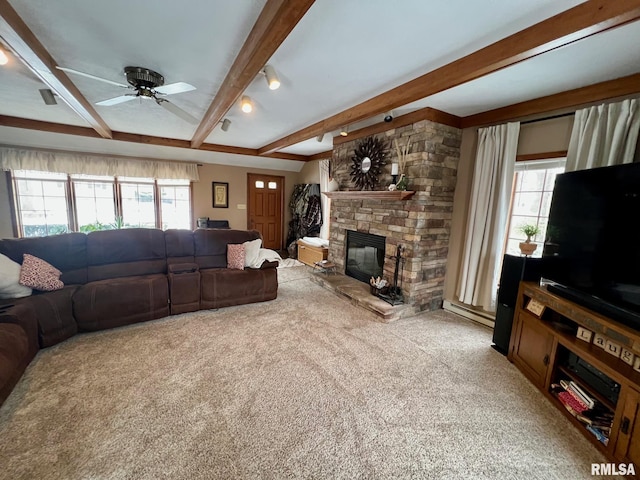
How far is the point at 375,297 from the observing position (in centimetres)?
340

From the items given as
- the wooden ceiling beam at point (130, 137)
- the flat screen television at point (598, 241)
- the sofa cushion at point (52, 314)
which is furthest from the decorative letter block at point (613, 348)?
the wooden ceiling beam at point (130, 137)

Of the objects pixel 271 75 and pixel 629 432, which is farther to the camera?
pixel 271 75

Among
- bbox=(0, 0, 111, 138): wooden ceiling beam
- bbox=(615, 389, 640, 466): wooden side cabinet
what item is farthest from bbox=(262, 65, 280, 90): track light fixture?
bbox=(615, 389, 640, 466): wooden side cabinet

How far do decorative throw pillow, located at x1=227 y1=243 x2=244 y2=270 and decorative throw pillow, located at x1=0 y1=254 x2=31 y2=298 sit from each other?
6.19 ft

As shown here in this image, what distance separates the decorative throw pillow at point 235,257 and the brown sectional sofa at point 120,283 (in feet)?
0.28

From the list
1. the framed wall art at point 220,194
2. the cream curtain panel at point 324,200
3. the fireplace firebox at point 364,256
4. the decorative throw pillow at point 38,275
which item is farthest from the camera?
the framed wall art at point 220,194

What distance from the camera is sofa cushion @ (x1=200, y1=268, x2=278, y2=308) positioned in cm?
322

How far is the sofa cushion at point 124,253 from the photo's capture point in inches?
117

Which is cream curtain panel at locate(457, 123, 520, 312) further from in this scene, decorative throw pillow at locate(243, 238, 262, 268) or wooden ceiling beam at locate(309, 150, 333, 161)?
wooden ceiling beam at locate(309, 150, 333, 161)

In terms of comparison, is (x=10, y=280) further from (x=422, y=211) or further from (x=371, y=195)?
(x=422, y=211)

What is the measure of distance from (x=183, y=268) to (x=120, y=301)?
0.67 meters

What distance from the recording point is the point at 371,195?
3.45m

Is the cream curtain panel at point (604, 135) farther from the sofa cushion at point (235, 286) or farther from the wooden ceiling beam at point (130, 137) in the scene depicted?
the wooden ceiling beam at point (130, 137)

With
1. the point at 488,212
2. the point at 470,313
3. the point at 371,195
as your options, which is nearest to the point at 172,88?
the point at 371,195
